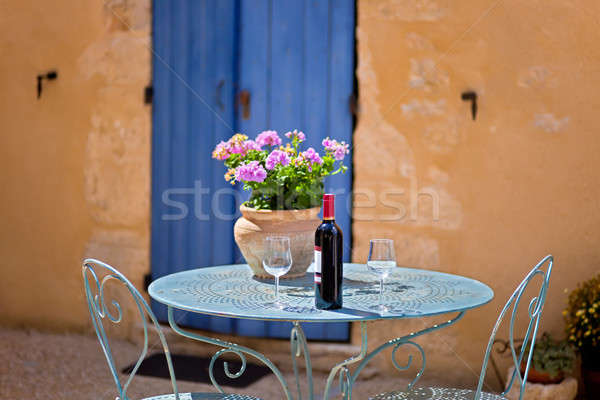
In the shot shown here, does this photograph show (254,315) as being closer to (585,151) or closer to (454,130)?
(454,130)

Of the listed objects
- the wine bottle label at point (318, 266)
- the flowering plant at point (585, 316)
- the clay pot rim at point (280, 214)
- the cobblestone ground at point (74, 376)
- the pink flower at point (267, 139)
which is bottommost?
the cobblestone ground at point (74, 376)

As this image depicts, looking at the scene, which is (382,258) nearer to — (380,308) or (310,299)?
(380,308)

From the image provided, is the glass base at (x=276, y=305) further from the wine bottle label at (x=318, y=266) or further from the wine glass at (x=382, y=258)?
the wine glass at (x=382, y=258)

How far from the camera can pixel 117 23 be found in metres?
4.29

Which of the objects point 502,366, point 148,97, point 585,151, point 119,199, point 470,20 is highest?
point 470,20

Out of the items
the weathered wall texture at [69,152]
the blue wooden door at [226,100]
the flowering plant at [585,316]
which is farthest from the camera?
the weathered wall texture at [69,152]

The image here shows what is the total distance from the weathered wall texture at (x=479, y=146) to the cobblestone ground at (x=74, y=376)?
27.8 inches

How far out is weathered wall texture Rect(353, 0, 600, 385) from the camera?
3.49 m

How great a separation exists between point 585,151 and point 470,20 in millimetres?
955

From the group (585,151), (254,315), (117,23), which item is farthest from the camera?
(117,23)

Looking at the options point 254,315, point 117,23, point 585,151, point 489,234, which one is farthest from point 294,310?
point 117,23

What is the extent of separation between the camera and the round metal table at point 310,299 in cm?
185

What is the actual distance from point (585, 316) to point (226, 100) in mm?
2378

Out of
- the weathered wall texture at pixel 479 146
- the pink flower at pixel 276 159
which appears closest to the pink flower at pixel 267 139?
the pink flower at pixel 276 159
